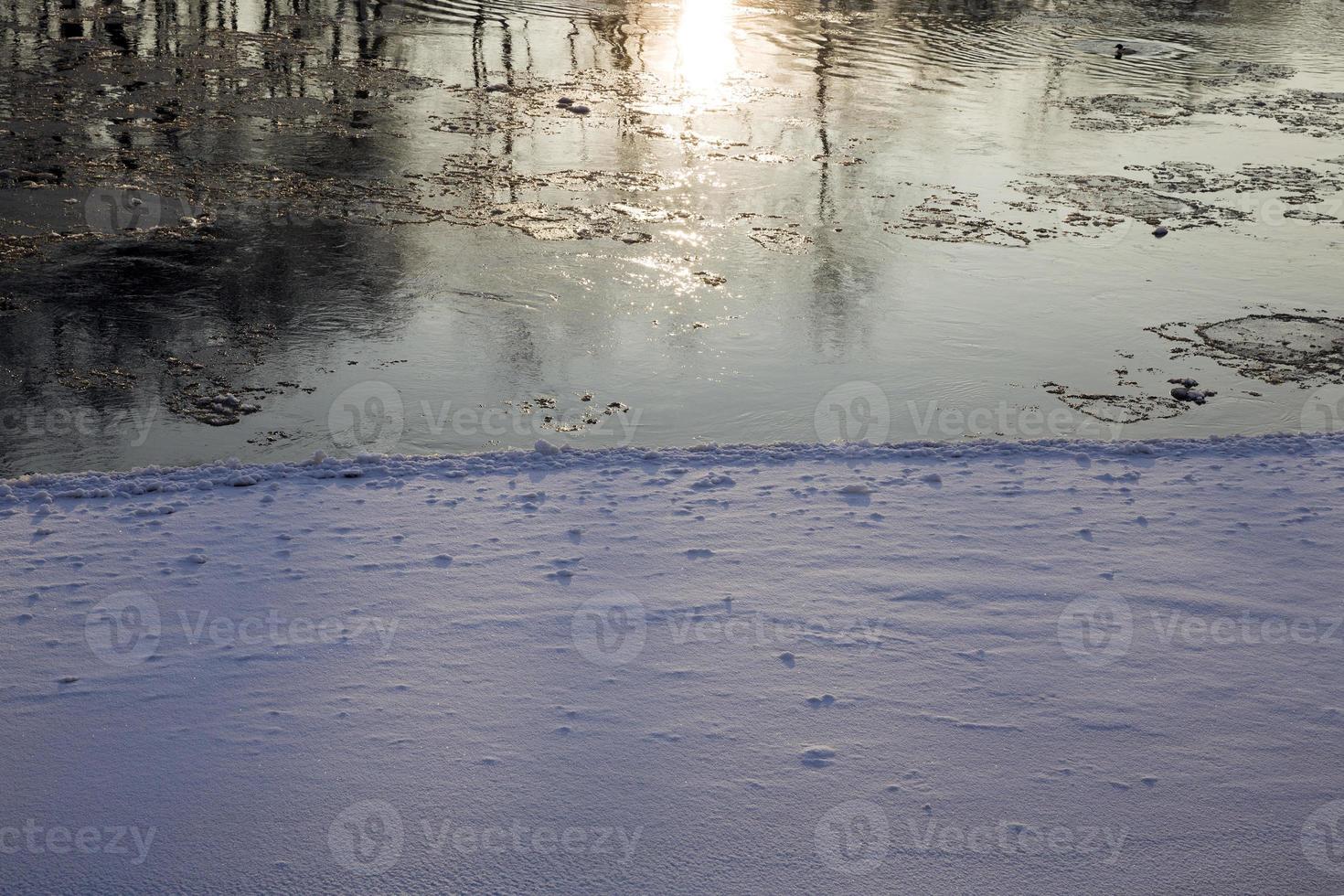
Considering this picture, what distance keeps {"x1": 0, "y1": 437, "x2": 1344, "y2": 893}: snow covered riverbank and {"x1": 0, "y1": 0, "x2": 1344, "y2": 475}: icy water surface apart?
25.8 inches

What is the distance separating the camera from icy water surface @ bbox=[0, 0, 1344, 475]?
5633 mm

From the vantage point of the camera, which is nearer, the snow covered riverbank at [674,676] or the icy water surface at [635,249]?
the snow covered riverbank at [674,676]

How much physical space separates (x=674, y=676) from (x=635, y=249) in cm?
417

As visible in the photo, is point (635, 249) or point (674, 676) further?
point (635, 249)

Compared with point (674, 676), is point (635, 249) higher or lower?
higher

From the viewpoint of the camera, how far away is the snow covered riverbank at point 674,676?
10.1 feet

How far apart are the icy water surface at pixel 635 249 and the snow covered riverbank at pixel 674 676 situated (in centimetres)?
66

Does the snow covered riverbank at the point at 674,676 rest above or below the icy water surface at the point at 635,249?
below

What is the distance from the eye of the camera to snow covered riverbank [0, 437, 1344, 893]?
3084 mm

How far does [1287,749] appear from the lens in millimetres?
3492

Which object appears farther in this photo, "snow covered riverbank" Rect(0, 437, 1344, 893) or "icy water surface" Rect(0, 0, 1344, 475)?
"icy water surface" Rect(0, 0, 1344, 475)

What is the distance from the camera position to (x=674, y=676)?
3711 millimetres

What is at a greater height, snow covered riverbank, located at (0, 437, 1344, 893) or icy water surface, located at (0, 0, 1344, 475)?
icy water surface, located at (0, 0, 1344, 475)

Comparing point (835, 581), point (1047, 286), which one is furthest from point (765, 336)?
point (835, 581)
